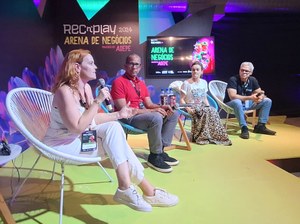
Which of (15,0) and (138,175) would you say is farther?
(15,0)

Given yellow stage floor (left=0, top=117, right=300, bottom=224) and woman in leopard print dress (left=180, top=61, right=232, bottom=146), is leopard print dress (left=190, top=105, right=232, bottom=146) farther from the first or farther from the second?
yellow stage floor (left=0, top=117, right=300, bottom=224)

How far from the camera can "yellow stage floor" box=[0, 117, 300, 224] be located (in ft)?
6.40

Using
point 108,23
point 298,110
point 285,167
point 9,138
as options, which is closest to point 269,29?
point 298,110

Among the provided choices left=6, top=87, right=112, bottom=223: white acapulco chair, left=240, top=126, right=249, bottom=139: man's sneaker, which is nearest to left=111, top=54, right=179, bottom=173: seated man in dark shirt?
left=6, top=87, right=112, bottom=223: white acapulco chair

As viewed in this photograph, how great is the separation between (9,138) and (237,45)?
186 inches

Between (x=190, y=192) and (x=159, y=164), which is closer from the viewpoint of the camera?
(x=190, y=192)

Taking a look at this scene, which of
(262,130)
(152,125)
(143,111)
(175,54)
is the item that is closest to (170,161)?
(152,125)

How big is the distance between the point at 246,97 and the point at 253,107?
398mm

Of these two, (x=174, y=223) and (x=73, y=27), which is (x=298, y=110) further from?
(x=174, y=223)

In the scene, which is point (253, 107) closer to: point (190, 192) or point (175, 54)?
point (175, 54)

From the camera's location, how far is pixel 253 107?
4688mm

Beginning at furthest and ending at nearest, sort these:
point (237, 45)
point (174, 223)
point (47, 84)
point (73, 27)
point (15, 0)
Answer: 1. point (237, 45)
2. point (73, 27)
3. point (47, 84)
4. point (15, 0)
5. point (174, 223)

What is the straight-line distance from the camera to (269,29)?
20.5 ft

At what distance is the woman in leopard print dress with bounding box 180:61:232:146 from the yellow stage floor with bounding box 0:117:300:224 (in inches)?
15.4
